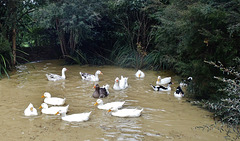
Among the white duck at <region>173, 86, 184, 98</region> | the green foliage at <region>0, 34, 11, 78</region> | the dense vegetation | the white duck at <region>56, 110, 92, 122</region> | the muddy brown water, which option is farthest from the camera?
the green foliage at <region>0, 34, 11, 78</region>

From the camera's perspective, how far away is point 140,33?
1564 cm

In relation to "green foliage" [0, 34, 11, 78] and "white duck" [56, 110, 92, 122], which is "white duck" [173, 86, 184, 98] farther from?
"green foliage" [0, 34, 11, 78]

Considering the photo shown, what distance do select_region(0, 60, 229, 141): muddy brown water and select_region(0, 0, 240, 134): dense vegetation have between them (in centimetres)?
94

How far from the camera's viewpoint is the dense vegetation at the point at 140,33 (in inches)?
276

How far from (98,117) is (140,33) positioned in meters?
9.77

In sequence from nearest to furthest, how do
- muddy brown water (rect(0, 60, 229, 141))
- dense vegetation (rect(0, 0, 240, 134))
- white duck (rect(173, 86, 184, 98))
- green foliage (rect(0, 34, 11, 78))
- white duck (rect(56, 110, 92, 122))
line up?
muddy brown water (rect(0, 60, 229, 141)) < white duck (rect(56, 110, 92, 122)) < dense vegetation (rect(0, 0, 240, 134)) < white duck (rect(173, 86, 184, 98)) < green foliage (rect(0, 34, 11, 78))

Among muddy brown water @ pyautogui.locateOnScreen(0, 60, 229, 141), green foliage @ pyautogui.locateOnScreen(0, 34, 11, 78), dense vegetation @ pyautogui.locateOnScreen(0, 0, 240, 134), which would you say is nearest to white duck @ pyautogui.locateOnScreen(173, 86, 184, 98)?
muddy brown water @ pyautogui.locateOnScreen(0, 60, 229, 141)

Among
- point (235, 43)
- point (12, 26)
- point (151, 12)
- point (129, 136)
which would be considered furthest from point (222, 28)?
point (12, 26)

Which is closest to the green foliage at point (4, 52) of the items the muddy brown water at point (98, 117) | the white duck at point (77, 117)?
the muddy brown water at point (98, 117)

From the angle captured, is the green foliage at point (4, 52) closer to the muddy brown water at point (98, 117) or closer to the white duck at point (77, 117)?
the muddy brown water at point (98, 117)

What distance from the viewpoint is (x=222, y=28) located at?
23.1ft

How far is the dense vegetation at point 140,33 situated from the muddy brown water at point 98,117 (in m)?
0.94

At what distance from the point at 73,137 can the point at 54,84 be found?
5400mm

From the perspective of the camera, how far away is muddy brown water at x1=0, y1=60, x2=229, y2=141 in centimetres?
551
